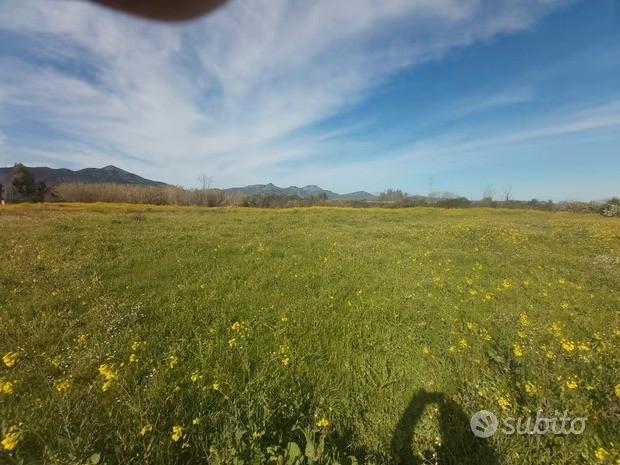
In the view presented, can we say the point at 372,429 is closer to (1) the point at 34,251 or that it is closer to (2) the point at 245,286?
(2) the point at 245,286

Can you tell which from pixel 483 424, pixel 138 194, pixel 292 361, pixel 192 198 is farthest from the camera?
pixel 192 198


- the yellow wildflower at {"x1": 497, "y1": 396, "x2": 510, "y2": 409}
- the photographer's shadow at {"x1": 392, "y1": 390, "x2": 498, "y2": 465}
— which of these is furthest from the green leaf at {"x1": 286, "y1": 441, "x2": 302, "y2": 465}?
the yellow wildflower at {"x1": 497, "y1": 396, "x2": 510, "y2": 409}

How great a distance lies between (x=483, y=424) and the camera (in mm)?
3053

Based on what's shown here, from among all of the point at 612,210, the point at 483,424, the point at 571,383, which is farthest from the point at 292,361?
the point at 612,210

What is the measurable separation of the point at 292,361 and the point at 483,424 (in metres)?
2.18

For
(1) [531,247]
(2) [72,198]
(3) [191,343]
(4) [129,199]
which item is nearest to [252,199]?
(4) [129,199]

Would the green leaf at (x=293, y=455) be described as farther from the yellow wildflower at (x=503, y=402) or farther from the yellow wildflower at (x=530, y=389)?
the yellow wildflower at (x=530, y=389)

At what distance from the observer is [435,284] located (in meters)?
7.41

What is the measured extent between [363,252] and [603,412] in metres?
7.95

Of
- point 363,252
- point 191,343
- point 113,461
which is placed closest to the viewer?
point 113,461

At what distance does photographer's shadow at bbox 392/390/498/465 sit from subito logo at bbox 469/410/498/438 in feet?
0.16

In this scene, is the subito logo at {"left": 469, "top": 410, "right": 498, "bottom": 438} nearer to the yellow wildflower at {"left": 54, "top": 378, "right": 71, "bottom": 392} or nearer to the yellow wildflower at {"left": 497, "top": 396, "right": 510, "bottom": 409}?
the yellow wildflower at {"left": 497, "top": 396, "right": 510, "bottom": 409}

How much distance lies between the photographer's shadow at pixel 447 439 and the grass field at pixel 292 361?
17 millimetres

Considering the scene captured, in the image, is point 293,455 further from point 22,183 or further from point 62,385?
point 22,183
